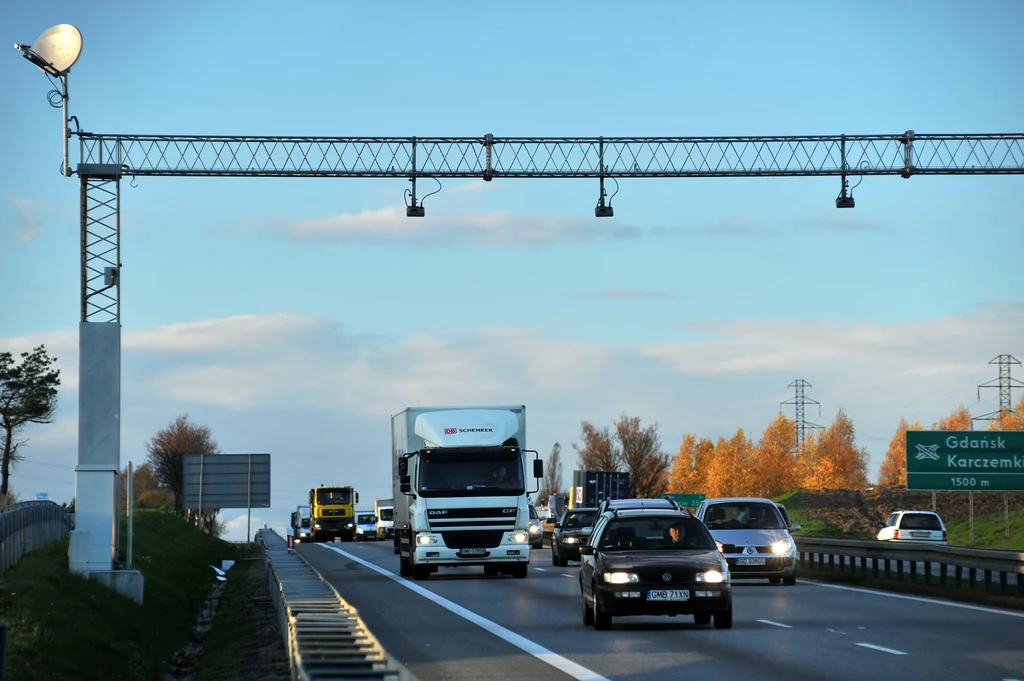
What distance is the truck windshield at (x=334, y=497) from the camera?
8350 cm

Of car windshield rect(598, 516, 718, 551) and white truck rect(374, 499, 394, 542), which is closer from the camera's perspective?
car windshield rect(598, 516, 718, 551)

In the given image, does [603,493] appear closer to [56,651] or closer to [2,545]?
[2,545]

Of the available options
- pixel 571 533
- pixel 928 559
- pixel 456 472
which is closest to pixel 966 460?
pixel 571 533

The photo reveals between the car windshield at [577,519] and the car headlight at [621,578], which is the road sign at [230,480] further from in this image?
the car headlight at [621,578]

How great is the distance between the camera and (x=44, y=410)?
106 m

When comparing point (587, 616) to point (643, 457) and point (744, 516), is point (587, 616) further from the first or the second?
point (643, 457)

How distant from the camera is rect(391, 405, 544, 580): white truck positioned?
33.3m

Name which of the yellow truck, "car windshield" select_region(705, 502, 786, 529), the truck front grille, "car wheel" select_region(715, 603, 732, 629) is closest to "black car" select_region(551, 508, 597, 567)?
the truck front grille

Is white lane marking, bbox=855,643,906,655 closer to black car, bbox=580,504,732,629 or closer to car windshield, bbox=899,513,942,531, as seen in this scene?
black car, bbox=580,504,732,629

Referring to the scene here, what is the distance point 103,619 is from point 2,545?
6.13 meters

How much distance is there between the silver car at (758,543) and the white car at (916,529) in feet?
59.2

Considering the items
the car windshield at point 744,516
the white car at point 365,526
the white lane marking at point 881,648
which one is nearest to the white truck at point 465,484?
the car windshield at point 744,516

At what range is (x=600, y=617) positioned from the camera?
64.5 feet

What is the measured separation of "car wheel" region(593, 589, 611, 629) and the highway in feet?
0.82
